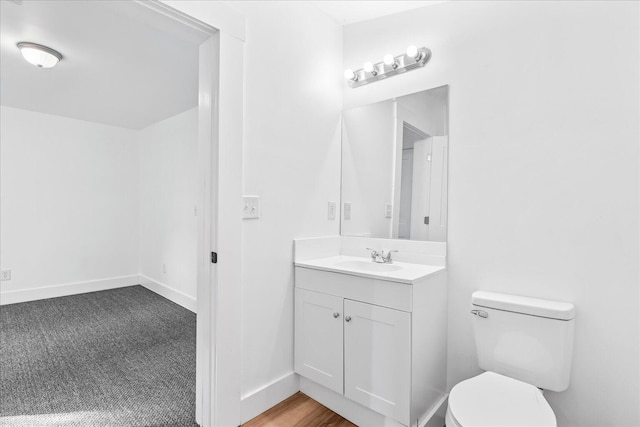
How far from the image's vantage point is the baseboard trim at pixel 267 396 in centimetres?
170

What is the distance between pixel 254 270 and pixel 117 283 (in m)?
3.66

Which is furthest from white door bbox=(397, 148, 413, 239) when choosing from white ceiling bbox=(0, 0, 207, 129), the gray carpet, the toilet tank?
the gray carpet

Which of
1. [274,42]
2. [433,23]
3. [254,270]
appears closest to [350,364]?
[254,270]

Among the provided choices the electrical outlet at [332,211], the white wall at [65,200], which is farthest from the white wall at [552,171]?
the white wall at [65,200]

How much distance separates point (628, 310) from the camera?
1.39 metres

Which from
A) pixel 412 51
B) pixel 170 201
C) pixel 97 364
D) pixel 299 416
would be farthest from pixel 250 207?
pixel 170 201

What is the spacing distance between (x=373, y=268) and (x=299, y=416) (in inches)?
35.3

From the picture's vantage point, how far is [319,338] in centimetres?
182

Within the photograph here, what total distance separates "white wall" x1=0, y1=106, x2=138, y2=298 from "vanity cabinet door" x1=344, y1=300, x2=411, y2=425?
3.98 metres

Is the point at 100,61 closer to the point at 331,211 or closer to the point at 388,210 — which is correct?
the point at 331,211

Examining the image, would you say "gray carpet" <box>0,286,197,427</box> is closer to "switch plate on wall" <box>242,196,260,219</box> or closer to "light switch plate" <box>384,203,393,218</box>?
"switch plate on wall" <box>242,196,260,219</box>

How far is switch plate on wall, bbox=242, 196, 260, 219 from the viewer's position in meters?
1.68

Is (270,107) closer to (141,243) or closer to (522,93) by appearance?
(522,93)

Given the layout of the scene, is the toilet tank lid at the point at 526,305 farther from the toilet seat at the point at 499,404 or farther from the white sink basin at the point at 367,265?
the white sink basin at the point at 367,265
